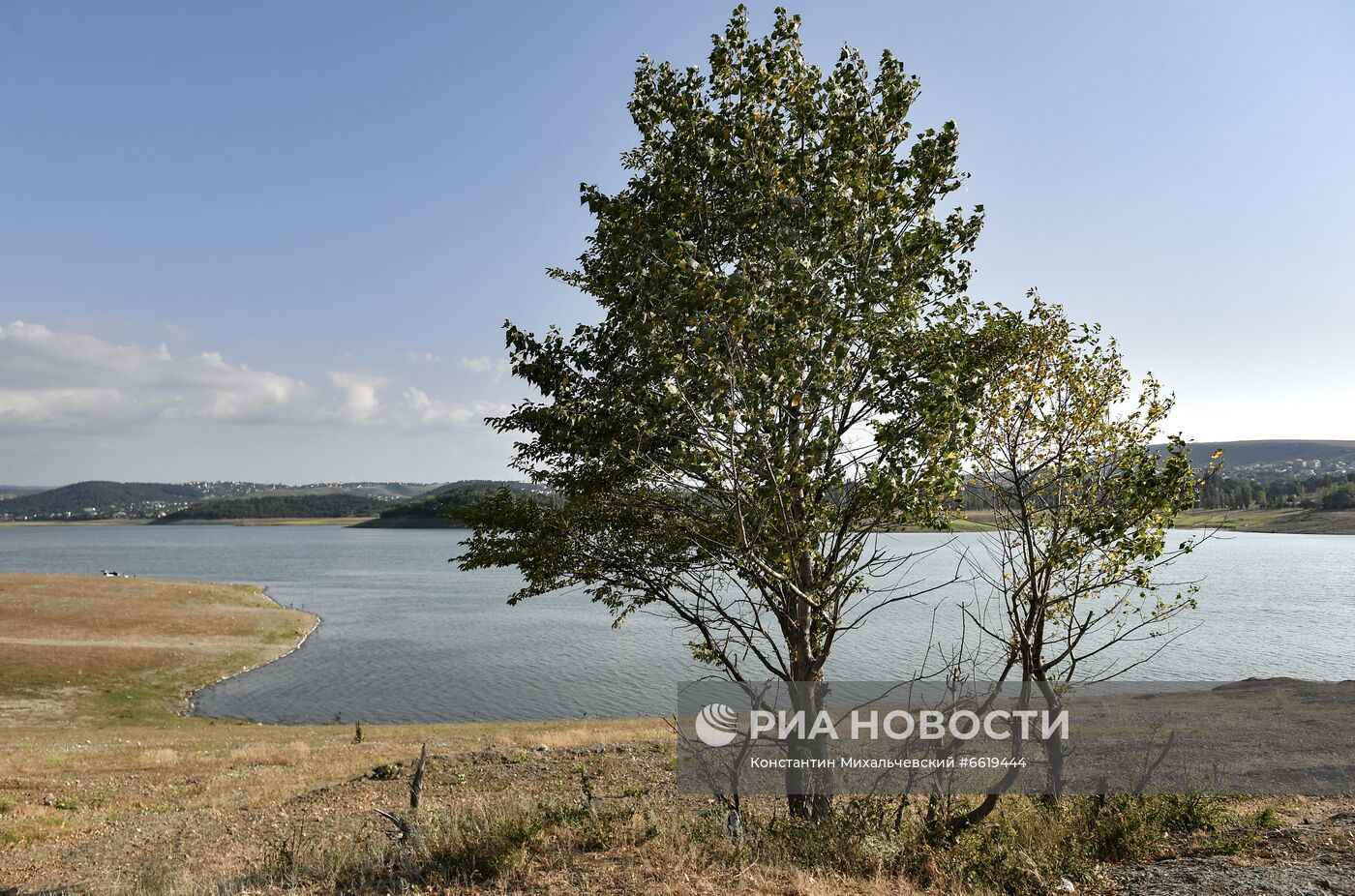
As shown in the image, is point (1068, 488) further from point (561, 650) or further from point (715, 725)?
point (561, 650)

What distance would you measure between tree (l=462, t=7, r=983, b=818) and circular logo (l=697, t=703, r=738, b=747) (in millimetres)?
2794

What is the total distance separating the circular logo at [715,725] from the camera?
13.3 metres

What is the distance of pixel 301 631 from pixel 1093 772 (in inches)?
2411

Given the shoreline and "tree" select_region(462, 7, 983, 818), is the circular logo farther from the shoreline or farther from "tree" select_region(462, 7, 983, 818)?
the shoreline

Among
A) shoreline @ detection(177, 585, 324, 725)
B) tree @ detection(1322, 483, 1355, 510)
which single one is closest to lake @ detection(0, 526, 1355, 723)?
shoreline @ detection(177, 585, 324, 725)

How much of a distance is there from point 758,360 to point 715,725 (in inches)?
307

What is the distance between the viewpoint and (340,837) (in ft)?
40.2

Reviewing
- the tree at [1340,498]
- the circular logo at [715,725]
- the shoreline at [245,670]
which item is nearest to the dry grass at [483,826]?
the circular logo at [715,725]

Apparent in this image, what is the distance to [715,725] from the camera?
13.5m

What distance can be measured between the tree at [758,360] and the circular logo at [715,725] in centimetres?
279

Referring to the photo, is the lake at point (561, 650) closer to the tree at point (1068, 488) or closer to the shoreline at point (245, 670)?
the shoreline at point (245, 670)

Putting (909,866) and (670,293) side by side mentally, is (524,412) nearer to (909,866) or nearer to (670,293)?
(670,293)

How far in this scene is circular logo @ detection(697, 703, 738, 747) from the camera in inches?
525

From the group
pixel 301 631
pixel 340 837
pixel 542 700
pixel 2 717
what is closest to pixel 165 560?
pixel 301 631
